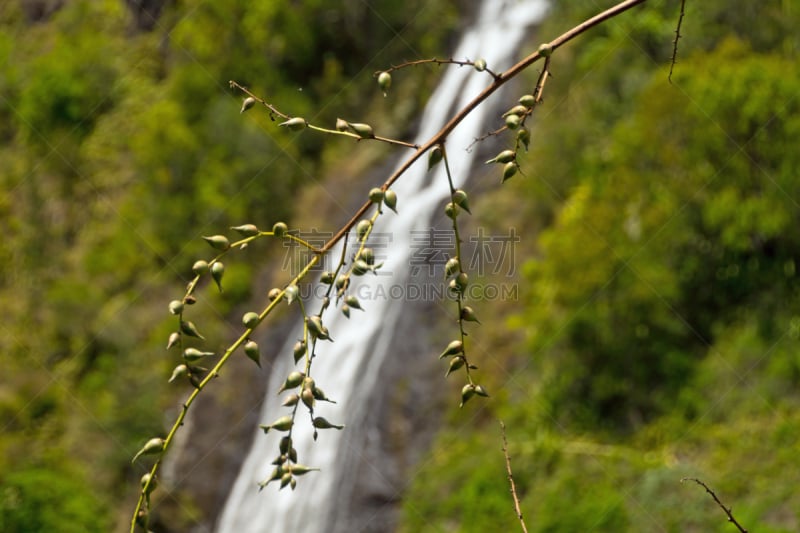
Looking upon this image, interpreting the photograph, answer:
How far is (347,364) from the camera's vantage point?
400 inches

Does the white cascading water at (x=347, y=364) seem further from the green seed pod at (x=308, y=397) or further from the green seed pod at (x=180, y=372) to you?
the green seed pod at (x=308, y=397)

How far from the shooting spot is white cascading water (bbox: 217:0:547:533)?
9.38 meters

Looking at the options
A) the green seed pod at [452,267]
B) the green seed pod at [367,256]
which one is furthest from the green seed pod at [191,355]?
the green seed pod at [452,267]

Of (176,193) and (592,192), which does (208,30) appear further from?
(592,192)

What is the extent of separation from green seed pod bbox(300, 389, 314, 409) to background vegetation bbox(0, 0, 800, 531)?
5578 millimetres

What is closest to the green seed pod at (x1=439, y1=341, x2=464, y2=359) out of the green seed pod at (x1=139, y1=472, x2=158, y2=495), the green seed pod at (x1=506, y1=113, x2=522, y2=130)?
the green seed pod at (x1=506, y1=113, x2=522, y2=130)

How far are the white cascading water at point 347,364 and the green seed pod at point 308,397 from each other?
6.83m

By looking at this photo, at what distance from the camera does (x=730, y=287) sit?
26.6ft

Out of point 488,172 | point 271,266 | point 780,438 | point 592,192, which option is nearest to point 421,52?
point 488,172

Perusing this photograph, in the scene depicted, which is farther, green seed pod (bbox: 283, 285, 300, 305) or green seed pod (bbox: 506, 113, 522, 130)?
green seed pod (bbox: 506, 113, 522, 130)

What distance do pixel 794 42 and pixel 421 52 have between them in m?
6.02

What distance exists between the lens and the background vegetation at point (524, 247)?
7527 millimetres

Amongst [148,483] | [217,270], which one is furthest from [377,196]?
[148,483]

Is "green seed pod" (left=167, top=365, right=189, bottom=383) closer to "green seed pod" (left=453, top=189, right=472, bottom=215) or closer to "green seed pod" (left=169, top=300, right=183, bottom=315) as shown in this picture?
"green seed pod" (left=169, top=300, right=183, bottom=315)
